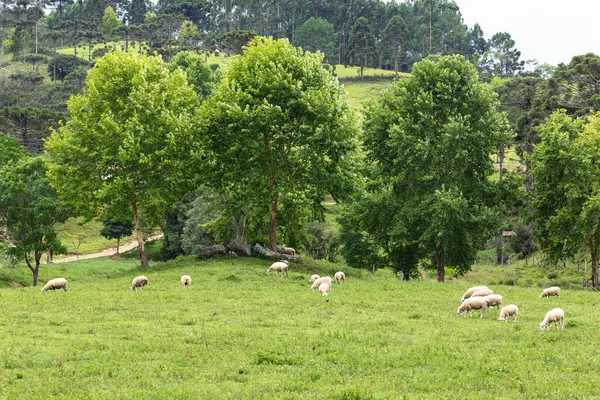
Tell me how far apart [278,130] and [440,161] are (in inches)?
511

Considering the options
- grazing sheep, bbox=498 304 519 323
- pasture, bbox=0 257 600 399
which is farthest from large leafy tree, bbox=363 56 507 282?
grazing sheep, bbox=498 304 519 323

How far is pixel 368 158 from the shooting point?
5375cm

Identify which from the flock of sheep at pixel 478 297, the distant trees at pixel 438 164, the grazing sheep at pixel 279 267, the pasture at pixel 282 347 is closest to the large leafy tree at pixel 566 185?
the distant trees at pixel 438 164

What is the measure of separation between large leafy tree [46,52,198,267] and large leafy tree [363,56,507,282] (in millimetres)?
16422

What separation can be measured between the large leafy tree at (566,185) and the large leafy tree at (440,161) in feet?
15.6

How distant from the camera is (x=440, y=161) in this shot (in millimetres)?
48031

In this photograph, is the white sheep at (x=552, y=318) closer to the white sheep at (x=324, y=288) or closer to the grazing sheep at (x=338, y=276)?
the white sheep at (x=324, y=288)

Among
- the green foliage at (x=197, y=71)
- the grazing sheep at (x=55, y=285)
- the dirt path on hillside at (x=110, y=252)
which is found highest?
the green foliage at (x=197, y=71)

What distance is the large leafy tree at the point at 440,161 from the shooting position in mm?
47031

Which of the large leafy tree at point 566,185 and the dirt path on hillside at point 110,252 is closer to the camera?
the large leafy tree at point 566,185

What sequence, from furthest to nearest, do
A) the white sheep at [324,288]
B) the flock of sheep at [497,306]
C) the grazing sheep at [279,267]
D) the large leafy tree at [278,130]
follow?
the large leafy tree at [278,130]
the grazing sheep at [279,267]
the white sheep at [324,288]
the flock of sheep at [497,306]

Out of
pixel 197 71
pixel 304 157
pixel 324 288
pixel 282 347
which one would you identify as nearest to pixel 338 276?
pixel 324 288

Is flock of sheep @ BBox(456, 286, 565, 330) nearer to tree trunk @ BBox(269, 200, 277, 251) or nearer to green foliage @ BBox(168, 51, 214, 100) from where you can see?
tree trunk @ BBox(269, 200, 277, 251)

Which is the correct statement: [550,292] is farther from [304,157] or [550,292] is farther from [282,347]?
[282,347]
